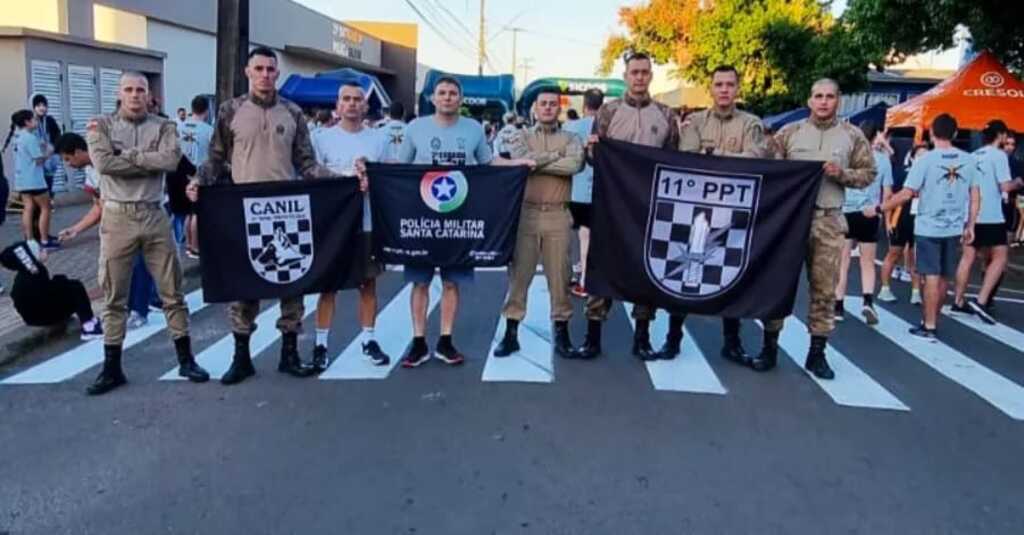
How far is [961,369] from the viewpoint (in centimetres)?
671

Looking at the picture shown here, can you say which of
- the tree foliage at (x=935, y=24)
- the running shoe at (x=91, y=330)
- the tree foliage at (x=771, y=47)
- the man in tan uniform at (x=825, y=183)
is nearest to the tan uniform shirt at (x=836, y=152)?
the man in tan uniform at (x=825, y=183)

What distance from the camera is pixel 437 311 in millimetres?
8289

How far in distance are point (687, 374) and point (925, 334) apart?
296cm

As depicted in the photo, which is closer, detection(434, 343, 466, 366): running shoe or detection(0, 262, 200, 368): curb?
detection(434, 343, 466, 366): running shoe

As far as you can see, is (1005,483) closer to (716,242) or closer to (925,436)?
(925,436)

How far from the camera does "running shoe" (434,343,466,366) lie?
6277 millimetres

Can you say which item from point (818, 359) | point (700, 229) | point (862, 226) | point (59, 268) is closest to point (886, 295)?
point (862, 226)

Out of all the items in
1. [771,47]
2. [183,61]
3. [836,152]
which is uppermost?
[771,47]

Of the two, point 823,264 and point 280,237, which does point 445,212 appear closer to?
point 280,237

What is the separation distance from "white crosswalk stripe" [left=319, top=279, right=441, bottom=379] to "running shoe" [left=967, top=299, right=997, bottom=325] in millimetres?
5524

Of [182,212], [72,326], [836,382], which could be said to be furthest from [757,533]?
[182,212]

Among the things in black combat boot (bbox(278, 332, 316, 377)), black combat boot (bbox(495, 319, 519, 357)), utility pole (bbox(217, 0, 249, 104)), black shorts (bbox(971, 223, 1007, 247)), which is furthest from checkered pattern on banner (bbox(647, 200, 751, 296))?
utility pole (bbox(217, 0, 249, 104))

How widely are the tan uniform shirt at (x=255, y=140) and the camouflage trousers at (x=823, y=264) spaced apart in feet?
12.0

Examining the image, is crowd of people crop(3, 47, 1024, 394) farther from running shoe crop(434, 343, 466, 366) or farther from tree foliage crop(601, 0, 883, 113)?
tree foliage crop(601, 0, 883, 113)
